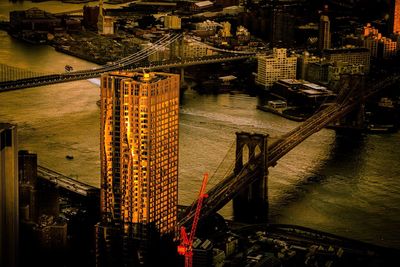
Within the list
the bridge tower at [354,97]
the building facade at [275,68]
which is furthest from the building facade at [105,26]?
the bridge tower at [354,97]

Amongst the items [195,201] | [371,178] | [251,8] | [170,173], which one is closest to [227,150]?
[371,178]

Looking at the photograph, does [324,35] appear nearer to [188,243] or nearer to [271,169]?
[271,169]

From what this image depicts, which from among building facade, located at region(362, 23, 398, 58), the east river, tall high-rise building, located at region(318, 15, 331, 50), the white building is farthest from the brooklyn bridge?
the white building

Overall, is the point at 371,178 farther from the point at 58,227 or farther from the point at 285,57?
the point at 285,57

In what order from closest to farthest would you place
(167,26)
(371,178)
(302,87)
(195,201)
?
1. (195,201)
2. (371,178)
3. (302,87)
4. (167,26)

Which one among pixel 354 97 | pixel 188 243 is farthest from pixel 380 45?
pixel 188 243

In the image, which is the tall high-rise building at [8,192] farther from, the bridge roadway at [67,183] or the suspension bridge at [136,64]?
the suspension bridge at [136,64]
